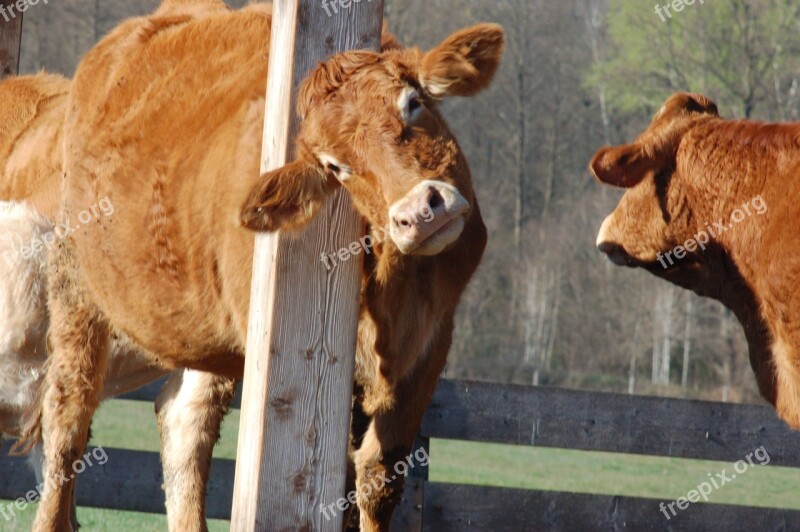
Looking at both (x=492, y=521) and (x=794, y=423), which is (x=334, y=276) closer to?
(x=794, y=423)

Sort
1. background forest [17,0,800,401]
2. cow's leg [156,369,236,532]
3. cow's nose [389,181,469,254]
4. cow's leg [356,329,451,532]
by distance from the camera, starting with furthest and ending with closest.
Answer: background forest [17,0,800,401], cow's leg [156,369,236,532], cow's leg [356,329,451,532], cow's nose [389,181,469,254]

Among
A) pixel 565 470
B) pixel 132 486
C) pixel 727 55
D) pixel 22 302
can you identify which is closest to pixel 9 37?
pixel 22 302

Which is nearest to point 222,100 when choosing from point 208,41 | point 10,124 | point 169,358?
point 208,41

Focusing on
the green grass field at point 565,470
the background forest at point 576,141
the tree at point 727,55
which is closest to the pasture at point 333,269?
the green grass field at point 565,470

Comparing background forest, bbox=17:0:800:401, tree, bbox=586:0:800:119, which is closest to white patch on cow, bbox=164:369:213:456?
background forest, bbox=17:0:800:401

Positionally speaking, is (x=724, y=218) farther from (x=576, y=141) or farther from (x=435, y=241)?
(x=576, y=141)

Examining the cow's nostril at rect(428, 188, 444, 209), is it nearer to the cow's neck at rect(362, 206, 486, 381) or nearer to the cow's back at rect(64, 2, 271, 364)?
the cow's neck at rect(362, 206, 486, 381)

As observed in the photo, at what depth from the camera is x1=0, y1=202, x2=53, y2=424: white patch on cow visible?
5.68 metres

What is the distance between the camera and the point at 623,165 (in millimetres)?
4121

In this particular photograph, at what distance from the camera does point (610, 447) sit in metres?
7.30

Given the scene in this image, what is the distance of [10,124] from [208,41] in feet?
6.72

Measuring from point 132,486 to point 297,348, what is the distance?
14.8 feet

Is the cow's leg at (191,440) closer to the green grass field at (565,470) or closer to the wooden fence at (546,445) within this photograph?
the wooden fence at (546,445)

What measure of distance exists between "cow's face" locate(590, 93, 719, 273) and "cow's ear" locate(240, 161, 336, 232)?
4.40ft
